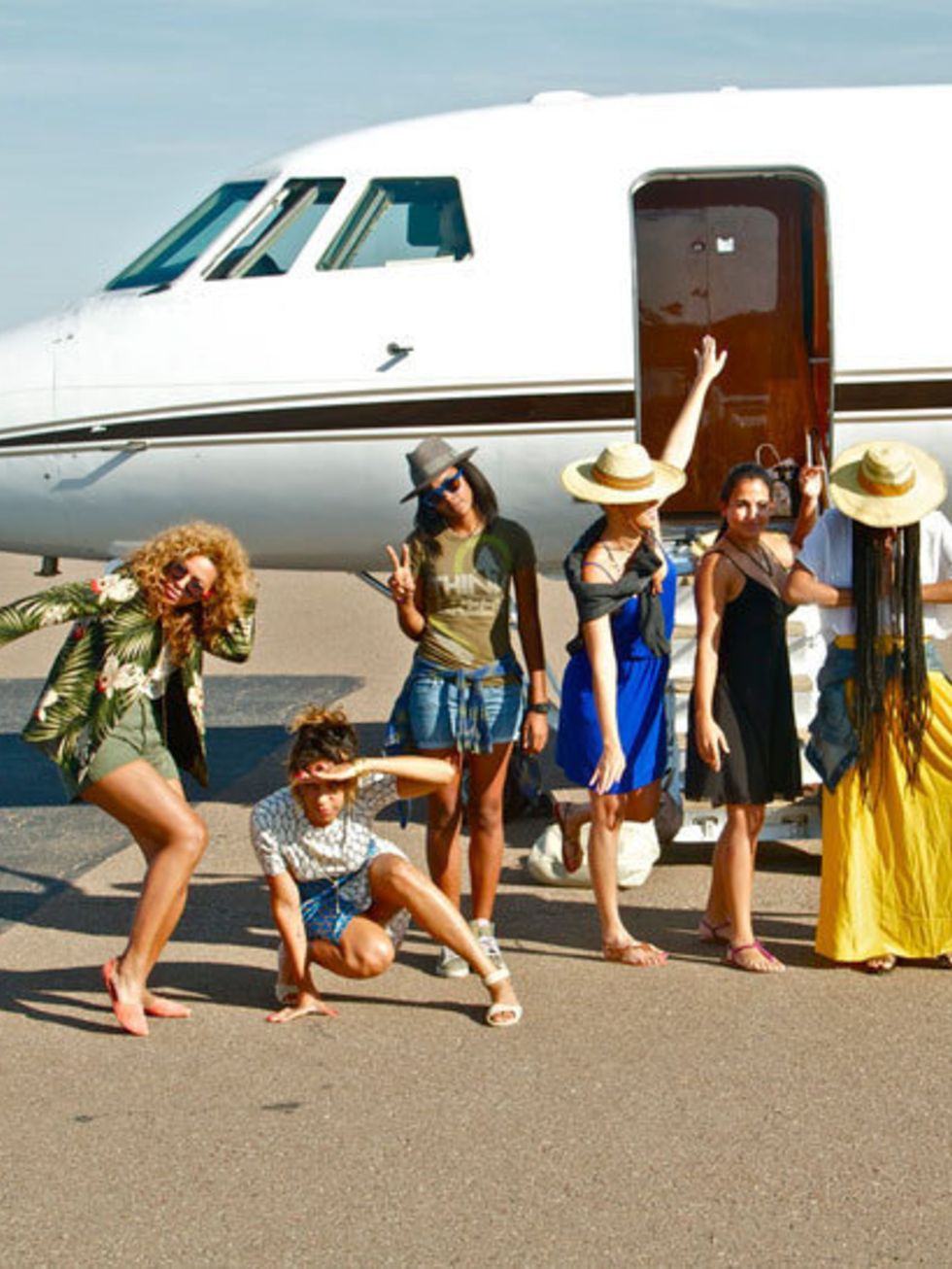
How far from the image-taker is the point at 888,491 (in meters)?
7.43

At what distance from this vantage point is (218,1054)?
6.76 metres

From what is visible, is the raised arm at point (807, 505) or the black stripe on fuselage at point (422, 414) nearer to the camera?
the raised arm at point (807, 505)

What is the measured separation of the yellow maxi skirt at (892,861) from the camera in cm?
742

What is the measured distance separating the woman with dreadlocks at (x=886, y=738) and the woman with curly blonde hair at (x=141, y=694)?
81.9 inches

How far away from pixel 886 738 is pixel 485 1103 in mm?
2186

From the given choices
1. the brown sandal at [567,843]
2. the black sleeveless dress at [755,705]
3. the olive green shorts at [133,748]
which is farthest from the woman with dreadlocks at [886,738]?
the olive green shorts at [133,748]

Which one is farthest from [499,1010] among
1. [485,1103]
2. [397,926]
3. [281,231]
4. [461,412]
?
[281,231]

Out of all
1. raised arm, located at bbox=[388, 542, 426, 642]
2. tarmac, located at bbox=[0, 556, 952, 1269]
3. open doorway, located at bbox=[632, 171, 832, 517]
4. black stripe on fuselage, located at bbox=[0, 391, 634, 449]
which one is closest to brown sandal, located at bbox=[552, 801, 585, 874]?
tarmac, located at bbox=[0, 556, 952, 1269]

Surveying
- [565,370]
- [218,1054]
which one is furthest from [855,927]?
[565,370]

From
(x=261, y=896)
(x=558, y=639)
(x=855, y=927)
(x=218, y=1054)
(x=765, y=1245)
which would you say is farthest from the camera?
(x=558, y=639)

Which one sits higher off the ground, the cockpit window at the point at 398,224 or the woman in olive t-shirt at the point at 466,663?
the cockpit window at the point at 398,224

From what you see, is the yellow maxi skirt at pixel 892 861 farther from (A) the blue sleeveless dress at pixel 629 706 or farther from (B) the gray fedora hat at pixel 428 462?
(B) the gray fedora hat at pixel 428 462

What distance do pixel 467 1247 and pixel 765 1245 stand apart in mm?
717

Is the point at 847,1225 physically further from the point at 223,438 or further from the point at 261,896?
the point at 223,438
